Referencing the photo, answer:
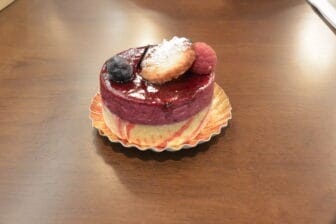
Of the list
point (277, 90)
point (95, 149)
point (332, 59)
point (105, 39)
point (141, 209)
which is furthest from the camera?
point (105, 39)

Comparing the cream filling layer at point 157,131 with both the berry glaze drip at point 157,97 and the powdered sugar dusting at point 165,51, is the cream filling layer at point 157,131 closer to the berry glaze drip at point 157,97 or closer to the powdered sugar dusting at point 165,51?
the berry glaze drip at point 157,97

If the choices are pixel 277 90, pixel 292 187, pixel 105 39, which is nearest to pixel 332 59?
pixel 277 90

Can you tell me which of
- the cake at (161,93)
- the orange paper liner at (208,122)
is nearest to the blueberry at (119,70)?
the cake at (161,93)

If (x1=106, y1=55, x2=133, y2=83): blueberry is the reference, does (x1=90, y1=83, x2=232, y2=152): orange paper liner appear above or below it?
below

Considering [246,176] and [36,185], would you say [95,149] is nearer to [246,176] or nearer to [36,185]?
[36,185]

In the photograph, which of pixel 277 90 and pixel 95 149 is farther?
pixel 277 90

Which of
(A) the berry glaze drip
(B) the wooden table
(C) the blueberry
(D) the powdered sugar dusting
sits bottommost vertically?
(B) the wooden table

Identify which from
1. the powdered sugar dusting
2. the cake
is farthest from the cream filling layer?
the powdered sugar dusting

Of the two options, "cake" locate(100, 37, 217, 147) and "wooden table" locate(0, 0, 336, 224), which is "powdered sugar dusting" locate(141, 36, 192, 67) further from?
"wooden table" locate(0, 0, 336, 224)
